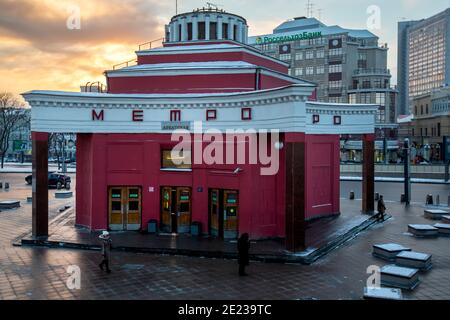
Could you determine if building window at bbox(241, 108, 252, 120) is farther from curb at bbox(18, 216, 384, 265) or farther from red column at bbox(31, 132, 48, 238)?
red column at bbox(31, 132, 48, 238)

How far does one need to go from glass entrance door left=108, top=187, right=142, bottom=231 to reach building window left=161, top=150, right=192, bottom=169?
5.53ft

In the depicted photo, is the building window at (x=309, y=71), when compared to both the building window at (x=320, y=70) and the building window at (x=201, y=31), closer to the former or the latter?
the building window at (x=320, y=70)

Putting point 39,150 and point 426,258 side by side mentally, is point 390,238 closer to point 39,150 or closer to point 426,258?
point 426,258

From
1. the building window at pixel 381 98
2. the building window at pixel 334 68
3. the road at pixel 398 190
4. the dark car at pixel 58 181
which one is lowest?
the road at pixel 398 190

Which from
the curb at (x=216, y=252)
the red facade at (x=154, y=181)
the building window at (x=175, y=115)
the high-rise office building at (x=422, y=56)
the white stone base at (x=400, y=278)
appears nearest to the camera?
the white stone base at (x=400, y=278)

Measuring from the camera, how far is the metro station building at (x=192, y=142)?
17.7 meters

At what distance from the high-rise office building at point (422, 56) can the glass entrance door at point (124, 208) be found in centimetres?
11594

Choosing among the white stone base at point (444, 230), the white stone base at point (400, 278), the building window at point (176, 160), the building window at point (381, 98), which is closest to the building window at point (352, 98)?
the building window at point (381, 98)

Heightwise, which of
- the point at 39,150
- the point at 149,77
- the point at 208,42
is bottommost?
the point at 39,150

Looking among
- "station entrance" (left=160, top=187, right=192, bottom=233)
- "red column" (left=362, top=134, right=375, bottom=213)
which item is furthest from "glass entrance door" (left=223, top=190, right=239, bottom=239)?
"red column" (left=362, top=134, right=375, bottom=213)

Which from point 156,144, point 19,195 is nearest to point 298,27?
point 19,195

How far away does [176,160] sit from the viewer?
19781mm
